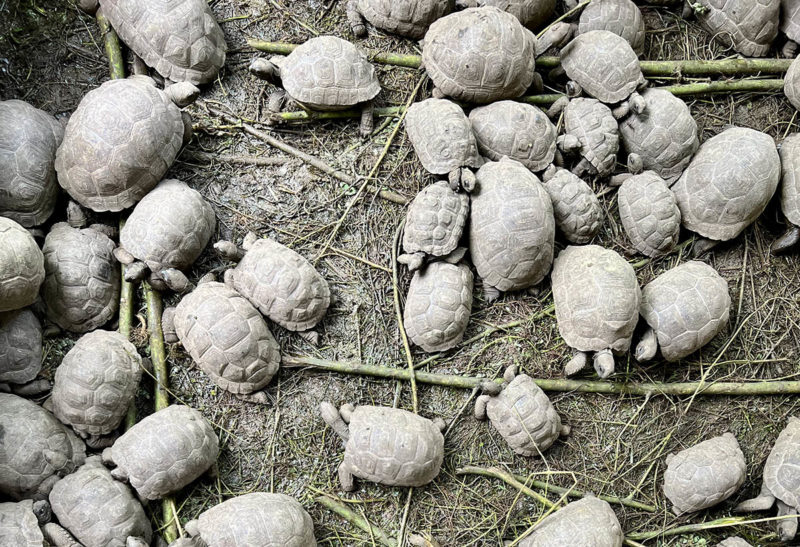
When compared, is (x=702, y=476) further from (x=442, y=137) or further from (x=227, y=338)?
(x=227, y=338)

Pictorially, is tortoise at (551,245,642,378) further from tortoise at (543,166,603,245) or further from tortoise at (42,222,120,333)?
tortoise at (42,222,120,333)

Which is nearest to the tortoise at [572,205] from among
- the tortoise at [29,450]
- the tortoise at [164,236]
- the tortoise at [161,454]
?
the tortoise at [164,236]

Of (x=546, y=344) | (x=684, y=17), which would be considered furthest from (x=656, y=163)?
(x=546, y=344)

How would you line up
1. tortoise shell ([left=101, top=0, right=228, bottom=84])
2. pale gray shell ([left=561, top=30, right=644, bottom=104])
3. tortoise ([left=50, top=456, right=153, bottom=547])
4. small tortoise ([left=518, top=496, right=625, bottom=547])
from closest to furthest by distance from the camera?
1. tortoise ([left=50, top=456, right=153, bottom=547])
2. small tortoise ([left=518, top=496, right=625, bottom=547])
3. tortoise shell ([left=101, top=0, right=228, bottom=84])
4. pale gray shell ([left=561, top=30, right=644, bottom=104])

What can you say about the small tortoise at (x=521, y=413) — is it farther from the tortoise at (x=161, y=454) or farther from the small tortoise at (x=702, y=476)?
the tortoise at (x=161, y=454)

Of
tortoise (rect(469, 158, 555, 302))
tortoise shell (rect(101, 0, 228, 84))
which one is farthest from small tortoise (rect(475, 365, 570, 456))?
tortoise shell (rect(101, 0, 228, 84))

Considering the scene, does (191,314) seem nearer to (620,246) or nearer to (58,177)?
(58,177)
